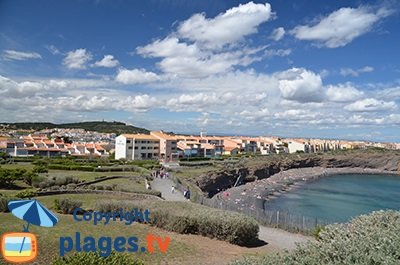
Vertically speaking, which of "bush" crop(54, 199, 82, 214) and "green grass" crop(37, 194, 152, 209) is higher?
"bush" crop(54, 199, 82, 214)

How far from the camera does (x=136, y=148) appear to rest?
79.1m

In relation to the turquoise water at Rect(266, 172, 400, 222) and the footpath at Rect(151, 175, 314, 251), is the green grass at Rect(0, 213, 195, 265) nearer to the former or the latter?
the footpath at Rect(151, 175, 314, 251)

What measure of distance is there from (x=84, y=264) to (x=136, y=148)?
242 feet

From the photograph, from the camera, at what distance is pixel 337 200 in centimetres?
5734

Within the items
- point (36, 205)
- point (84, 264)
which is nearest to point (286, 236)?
point (36, 205)

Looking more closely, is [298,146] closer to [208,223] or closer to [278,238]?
[278,238]

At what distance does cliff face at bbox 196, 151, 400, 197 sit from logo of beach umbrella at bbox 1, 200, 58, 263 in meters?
39.5

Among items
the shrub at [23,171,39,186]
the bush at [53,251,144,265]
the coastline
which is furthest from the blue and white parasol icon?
the shrub at [23,171,39,186]

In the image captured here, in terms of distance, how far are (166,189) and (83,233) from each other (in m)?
20.5

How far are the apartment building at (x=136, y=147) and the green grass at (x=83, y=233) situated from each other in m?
60.9

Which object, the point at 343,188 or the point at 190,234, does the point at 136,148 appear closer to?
the point at 343,188

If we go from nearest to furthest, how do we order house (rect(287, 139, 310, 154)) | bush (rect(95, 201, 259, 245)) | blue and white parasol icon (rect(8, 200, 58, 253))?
blue and white parasol icon (rect(8, 200, 58, 253)), bush (rect(95, 201, 259, 245)), house (rect(287, 139, 310, 154))

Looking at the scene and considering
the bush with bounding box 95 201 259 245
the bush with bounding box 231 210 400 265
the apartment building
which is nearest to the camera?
the bush with bounding box 231 210 400 265

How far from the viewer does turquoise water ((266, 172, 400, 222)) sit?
46594 millimetres
